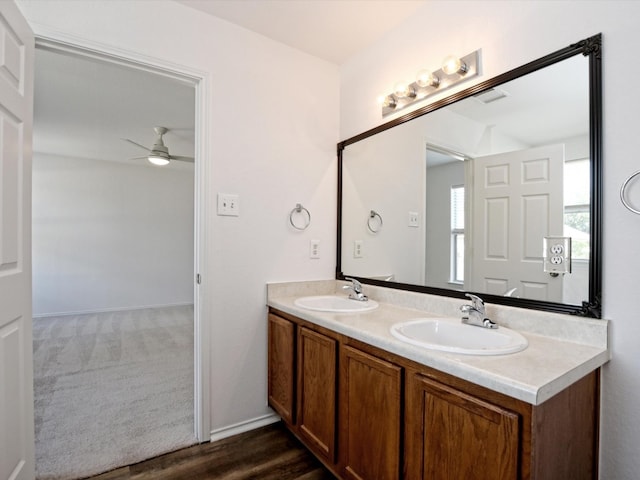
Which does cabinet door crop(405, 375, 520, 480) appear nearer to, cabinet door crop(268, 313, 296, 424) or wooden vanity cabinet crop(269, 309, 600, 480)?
wooden vanity cabinet crop(269, 309, 600, 480)

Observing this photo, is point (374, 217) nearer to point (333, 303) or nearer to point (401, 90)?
point (333, 303)

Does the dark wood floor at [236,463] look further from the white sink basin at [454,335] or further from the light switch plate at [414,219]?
the light switch plate at [414,219]

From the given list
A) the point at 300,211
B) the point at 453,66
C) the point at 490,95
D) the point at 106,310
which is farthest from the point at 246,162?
the point at 106,310

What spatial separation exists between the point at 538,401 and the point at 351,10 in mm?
1966

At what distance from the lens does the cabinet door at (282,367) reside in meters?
1.81

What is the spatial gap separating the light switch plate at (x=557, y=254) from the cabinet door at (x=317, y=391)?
0.93 metres

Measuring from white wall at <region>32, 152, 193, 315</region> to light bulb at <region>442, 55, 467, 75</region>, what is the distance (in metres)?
4.78

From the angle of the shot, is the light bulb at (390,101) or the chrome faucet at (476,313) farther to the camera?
the light bulb at (390,101)

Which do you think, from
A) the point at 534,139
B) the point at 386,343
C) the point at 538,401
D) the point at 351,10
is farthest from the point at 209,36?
the point at 538,401

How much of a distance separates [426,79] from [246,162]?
3.62 feet

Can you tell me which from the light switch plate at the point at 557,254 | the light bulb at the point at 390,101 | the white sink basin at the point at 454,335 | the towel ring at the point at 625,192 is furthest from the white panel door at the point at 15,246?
the towel ring at the point at 625,192

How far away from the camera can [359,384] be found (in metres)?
1.34

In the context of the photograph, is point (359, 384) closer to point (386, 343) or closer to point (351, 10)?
point (386, 343)

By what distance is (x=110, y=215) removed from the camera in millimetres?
5105
